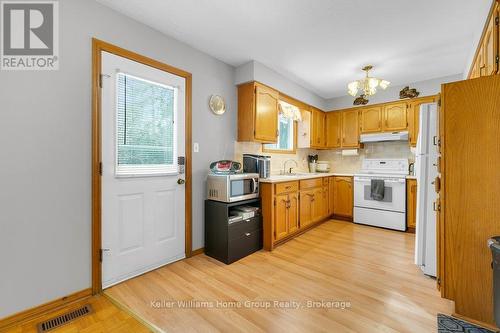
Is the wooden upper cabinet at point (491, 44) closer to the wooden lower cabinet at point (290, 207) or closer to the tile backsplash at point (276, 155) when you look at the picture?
the wooden lower cabinet at point (290, 207)

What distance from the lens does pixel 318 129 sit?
481 cm

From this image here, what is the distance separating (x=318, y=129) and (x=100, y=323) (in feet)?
14.9

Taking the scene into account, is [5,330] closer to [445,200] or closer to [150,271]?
[150,271]

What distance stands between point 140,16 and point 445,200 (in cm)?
306

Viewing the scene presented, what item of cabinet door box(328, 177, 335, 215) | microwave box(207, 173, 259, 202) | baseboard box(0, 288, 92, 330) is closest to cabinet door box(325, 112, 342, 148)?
cabinet door box(328, 177, 335, 215)

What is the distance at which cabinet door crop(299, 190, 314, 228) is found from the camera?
11.5 ft

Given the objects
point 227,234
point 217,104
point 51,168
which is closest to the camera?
point 51,168

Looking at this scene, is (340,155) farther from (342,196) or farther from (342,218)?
(342,218)

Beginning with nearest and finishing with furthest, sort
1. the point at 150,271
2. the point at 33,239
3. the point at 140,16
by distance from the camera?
the point at 33,239 → the point at 140,16 → the point at 150,271

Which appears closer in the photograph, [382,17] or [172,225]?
[382,17]

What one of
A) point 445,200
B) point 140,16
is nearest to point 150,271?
point 140,16

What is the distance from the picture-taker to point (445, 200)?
5.41 ft

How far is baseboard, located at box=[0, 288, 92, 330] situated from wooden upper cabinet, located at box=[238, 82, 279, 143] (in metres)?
2.40

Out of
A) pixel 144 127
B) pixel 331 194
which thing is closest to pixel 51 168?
pixel 144 127
